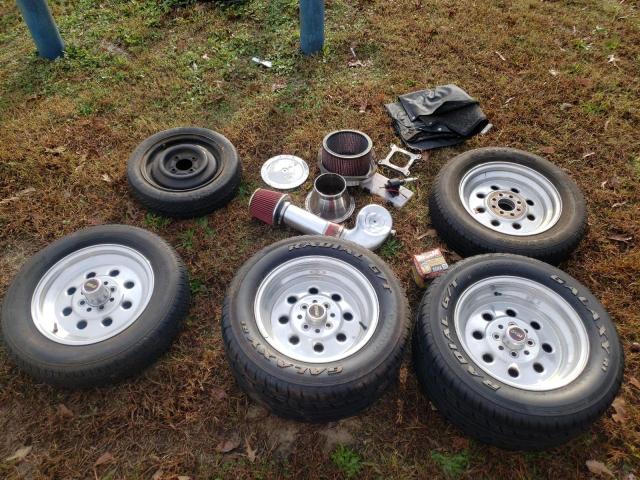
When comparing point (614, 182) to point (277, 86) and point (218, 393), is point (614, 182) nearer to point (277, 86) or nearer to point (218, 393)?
point (277, 86)

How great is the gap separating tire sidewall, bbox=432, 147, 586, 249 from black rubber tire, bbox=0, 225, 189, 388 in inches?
86.5

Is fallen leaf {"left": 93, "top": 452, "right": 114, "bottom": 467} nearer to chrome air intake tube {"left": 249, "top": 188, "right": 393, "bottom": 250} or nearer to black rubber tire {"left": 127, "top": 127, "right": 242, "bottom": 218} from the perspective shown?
black rubber tire {"left": 127, "top": 127, "right": 242, "bottom": 218}

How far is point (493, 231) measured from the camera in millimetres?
3445

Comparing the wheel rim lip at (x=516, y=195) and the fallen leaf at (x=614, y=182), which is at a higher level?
the wheel rim lip at (x=516, y=195)

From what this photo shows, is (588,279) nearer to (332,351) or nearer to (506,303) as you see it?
(506,303)

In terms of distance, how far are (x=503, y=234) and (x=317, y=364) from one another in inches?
71.5

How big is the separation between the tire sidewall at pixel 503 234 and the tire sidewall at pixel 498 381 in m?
0.33

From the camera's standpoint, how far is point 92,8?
21.4ft

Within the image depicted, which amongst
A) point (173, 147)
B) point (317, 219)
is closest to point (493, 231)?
point (317, 219)

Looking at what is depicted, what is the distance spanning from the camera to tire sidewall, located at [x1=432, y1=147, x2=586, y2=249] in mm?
3354

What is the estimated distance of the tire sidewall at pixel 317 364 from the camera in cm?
252

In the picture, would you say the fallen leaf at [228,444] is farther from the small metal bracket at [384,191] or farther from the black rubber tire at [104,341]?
the small metal bracket at [384,191]

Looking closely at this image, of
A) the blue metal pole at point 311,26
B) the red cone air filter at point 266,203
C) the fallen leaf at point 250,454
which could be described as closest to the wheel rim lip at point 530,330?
the fallen leaf at point 250,454

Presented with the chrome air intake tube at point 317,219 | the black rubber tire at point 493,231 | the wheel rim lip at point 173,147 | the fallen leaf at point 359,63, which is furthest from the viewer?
the fallen leaf at point 359,63
